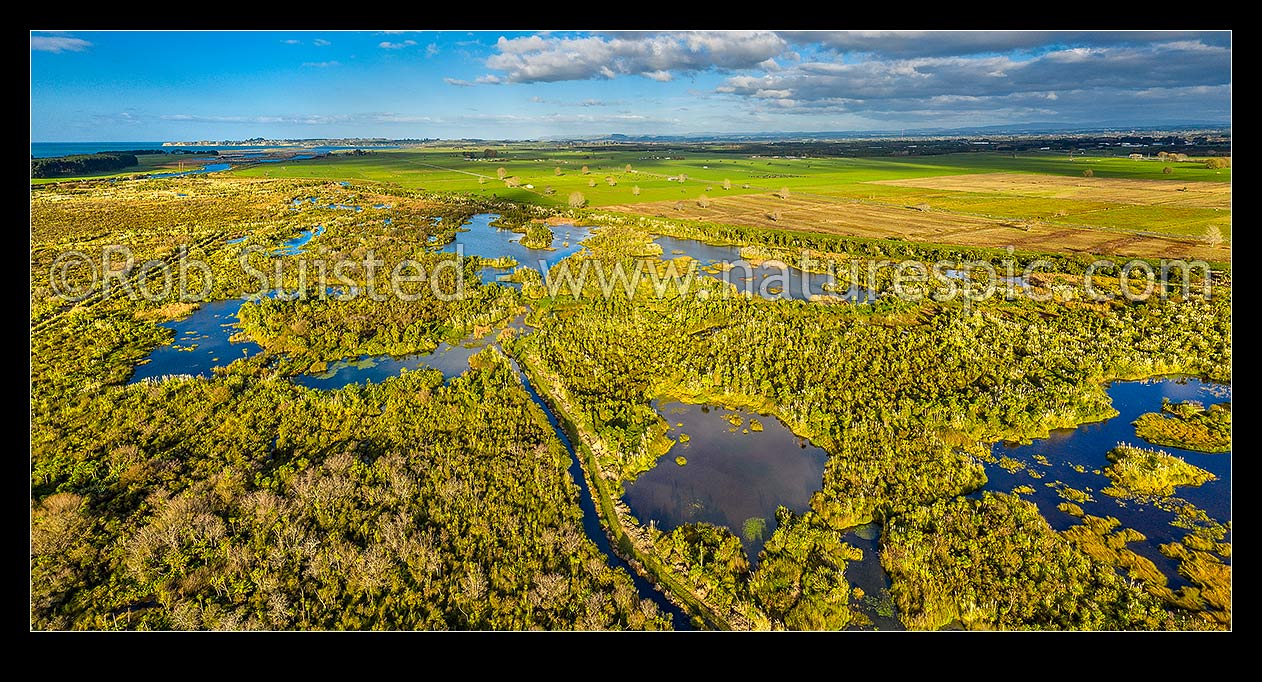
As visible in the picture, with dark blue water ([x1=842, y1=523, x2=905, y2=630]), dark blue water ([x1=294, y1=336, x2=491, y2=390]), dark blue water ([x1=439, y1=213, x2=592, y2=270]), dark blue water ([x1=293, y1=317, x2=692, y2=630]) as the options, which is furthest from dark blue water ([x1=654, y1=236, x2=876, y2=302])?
dark blue water ([x1=842, y1=523, x2=905, y2=630])

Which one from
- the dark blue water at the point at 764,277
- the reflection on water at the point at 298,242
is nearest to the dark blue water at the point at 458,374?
the dark blue water at the point at 764,277

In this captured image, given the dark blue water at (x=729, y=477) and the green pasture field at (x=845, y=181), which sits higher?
the green pasture field at (x=845, y=181)

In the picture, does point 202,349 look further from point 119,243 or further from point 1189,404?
point 1189,404

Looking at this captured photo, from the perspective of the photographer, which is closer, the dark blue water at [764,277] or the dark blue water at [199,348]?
the dark blue water at [199,348]

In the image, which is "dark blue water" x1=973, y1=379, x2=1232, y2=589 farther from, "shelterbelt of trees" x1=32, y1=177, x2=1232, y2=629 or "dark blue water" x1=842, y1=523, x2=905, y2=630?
"dark blue water" x1=842, y1=523, x2=905, y2=630

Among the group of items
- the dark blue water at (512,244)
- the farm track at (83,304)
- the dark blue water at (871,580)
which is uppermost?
the dark blue water at (512,244)

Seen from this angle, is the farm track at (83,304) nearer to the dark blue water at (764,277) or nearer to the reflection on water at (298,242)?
the reflection on water at (298,242)

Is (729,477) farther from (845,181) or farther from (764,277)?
(845,181)
